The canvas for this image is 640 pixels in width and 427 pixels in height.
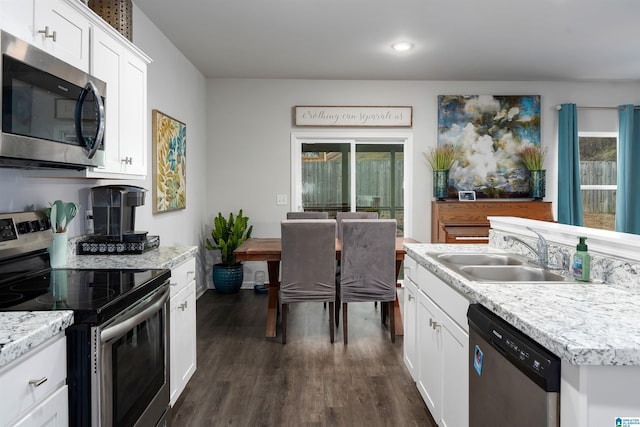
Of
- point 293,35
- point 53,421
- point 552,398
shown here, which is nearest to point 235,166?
point 293,35

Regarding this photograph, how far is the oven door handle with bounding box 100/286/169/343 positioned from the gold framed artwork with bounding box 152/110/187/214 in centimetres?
191

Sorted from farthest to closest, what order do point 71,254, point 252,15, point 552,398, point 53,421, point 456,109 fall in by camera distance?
point 456,109 → point 252,15 → point 71,254 → point 53,421 → point 552,398

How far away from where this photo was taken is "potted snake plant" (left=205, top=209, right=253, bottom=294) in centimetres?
504

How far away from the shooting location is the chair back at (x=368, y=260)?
3.46 m

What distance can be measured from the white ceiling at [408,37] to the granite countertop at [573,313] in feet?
7.84

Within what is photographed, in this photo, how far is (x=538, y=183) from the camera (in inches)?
209

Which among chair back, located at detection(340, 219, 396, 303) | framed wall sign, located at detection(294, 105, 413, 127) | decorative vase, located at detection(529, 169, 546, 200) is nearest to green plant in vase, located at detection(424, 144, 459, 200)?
framed wall sign, located at detection(294, 105, 413, 127)

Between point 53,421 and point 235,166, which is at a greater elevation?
point 235,166

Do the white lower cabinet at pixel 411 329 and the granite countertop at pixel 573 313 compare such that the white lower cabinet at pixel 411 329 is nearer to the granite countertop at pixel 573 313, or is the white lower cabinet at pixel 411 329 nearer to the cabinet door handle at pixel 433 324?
the cabinet door handle at pixel 433 324

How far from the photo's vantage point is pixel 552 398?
1060 millimetres

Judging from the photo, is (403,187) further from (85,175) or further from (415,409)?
(85,175)

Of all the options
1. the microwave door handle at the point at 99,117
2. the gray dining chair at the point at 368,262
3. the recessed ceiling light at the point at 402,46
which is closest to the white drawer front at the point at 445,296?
the gray dining chair at the point at 368,262

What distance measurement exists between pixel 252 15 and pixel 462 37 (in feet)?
6.13

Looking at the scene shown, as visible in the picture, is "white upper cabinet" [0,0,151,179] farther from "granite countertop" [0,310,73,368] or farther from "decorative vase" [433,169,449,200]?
"decorative vase" [433,169,449,200]
